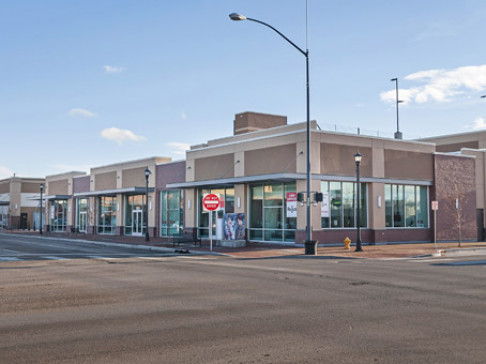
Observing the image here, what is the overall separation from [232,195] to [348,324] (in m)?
26.3

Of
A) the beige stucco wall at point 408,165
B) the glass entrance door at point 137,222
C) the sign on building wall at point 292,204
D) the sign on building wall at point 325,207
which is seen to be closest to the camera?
the sign on building wall at point 292,204

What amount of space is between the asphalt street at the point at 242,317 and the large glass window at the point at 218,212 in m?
17.0

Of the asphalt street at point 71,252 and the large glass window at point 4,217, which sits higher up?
the large glass window at point 4,217

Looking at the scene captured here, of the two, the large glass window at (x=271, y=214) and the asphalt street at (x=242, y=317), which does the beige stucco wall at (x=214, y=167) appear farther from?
the asphalt street at (x=242, y=317)

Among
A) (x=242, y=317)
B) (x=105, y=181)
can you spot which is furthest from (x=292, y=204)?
(x=105, y=181)

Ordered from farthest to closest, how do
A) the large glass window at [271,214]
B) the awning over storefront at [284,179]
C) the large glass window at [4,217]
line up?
the large glass window at [4,217]
the large glass window at [271,214]
the awning over storefront at [284,179]

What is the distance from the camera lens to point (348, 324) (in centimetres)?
862

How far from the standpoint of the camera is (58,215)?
2389 inches

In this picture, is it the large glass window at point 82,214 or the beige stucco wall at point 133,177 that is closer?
the beige stucco wall at point 133,177

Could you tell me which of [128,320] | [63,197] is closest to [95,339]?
[128,320]

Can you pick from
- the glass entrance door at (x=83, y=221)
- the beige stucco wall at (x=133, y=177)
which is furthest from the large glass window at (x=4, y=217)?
the beige stucco wall at (x=133, y=177)

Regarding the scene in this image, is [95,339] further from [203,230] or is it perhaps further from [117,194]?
[117,194]

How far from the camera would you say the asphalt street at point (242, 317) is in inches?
269

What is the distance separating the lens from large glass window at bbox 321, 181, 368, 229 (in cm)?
3030
